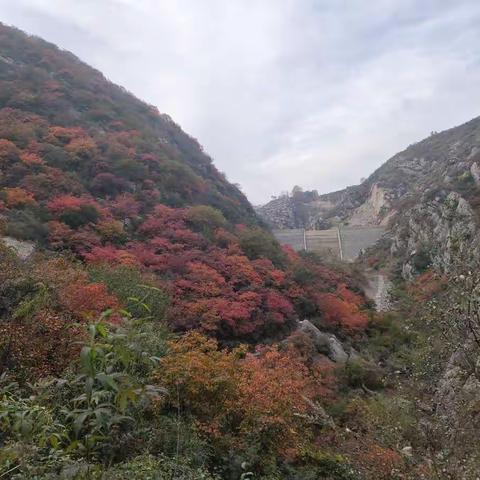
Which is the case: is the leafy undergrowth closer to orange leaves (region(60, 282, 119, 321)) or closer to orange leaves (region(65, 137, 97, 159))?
orange leaves (region(60, 282, 119, 321))

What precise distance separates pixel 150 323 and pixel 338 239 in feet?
178

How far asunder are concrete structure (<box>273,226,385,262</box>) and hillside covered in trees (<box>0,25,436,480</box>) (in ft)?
70.4

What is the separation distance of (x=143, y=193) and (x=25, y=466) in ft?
71.9

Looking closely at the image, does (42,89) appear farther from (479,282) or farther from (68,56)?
(479,282)

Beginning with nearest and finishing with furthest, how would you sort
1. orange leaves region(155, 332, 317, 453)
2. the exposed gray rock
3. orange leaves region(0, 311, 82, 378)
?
orange leaves region(0, 311, 82, 378)
orange leaves region(155, 332, 317, 453)
the exposed gray rock

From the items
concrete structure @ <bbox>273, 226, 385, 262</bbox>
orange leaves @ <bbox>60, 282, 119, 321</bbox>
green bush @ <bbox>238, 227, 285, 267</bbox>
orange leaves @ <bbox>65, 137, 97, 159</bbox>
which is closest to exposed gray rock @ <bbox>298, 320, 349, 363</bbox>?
green bush @ <bbox>238, 227, 285, 267</bbox>

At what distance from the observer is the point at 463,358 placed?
169 inches

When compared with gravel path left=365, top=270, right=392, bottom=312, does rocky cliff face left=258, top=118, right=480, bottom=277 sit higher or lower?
higher

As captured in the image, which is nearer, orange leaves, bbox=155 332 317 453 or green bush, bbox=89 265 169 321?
orange leaves, bbox=155 332 317 453

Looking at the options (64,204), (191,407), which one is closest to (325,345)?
(191,407)

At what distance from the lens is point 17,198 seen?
18.0 m

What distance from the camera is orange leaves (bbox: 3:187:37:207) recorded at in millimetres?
17859

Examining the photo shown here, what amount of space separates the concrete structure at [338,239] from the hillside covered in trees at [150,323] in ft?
70.4

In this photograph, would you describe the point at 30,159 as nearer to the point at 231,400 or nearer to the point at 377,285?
the point at 231,400
